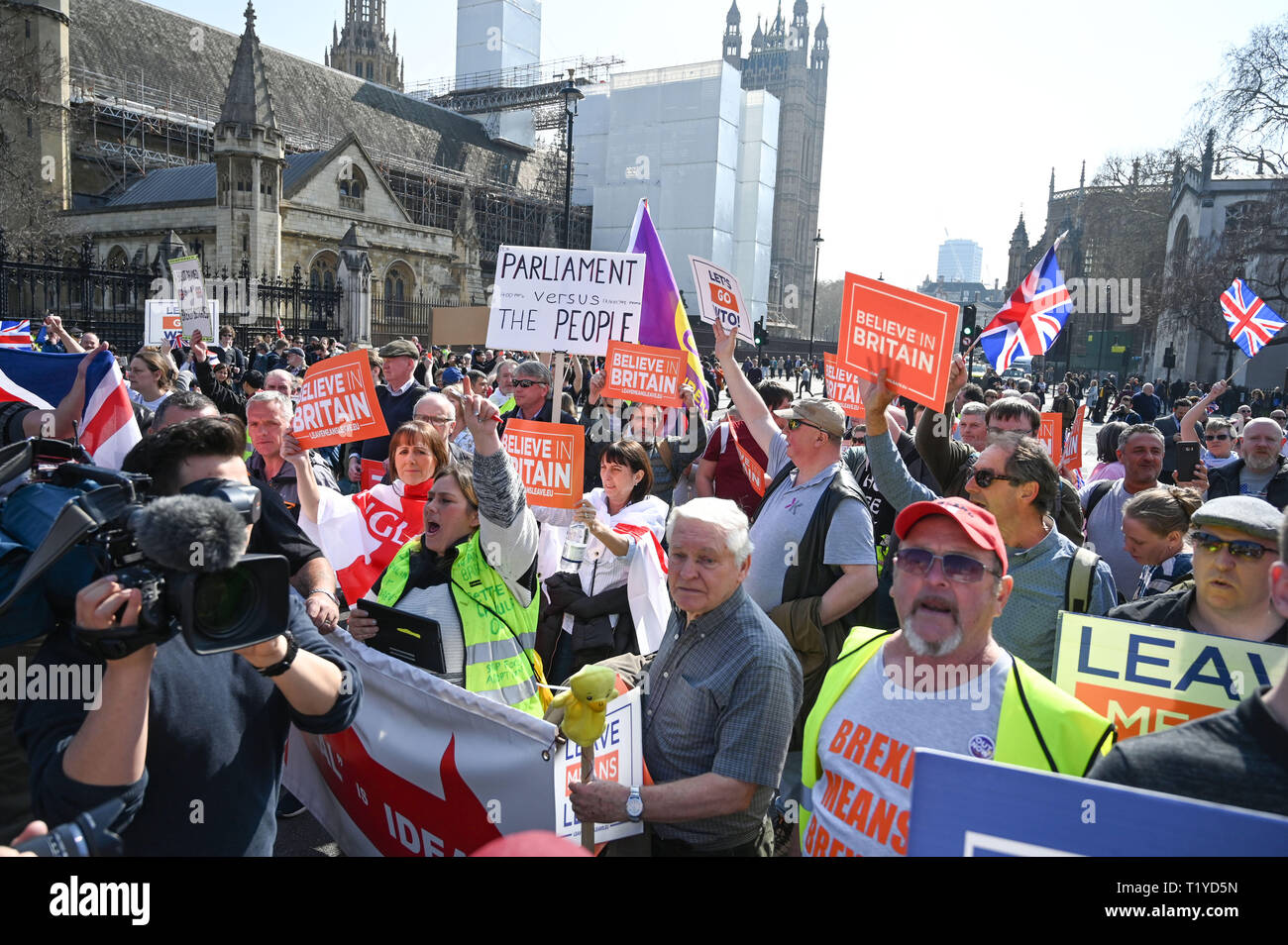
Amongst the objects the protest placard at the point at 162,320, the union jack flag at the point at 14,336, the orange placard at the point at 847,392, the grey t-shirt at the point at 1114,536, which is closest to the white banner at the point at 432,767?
the grey t-shirt at the point at 1114,536

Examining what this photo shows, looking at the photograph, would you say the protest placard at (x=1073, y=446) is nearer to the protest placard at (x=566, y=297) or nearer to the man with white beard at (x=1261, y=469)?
the man with white beard at (x=1261, y=469)

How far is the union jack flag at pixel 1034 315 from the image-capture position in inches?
367

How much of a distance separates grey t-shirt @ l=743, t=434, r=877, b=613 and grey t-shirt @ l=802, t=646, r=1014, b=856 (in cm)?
119

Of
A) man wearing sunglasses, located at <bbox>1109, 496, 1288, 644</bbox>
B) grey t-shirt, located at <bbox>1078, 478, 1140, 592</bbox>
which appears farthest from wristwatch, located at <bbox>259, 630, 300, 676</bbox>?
grey t-shirt, located at <bbox>1078, 478, 1140, 592</bbox>

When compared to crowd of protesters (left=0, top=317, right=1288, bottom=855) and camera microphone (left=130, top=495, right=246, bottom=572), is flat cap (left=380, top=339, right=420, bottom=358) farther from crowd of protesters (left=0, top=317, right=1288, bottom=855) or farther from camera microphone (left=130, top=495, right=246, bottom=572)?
camera microphone (left=130, top=495, right=246, bottom=572)

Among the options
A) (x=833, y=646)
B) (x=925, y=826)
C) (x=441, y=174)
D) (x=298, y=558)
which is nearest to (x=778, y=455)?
(x=833, y=646)

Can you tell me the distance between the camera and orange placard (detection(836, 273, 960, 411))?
4274mm

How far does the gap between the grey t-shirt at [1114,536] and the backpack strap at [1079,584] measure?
1.42 m

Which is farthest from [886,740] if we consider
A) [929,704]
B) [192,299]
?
[192,299]

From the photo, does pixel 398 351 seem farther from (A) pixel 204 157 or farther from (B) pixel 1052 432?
(A) pixel 204 157

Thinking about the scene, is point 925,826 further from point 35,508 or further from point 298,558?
point 298,558

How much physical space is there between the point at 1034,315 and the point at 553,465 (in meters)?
6.74

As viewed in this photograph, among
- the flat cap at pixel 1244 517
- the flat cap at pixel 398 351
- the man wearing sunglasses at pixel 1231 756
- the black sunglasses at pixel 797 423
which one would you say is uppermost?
A: the flat cap at pixel 398 351

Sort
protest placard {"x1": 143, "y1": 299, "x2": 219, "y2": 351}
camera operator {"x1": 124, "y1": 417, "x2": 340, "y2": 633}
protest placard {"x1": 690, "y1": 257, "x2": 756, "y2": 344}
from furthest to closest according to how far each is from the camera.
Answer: protest placard {"x1": 143, "y1": 299, "x2": 219, "y2": 351} → protest placard {"x1": 690, "y1": 257, "x2": 756, "y2": 344} → camera operator {"x1": 124, "y1": 417, "x2": 340, "y2": 633}
